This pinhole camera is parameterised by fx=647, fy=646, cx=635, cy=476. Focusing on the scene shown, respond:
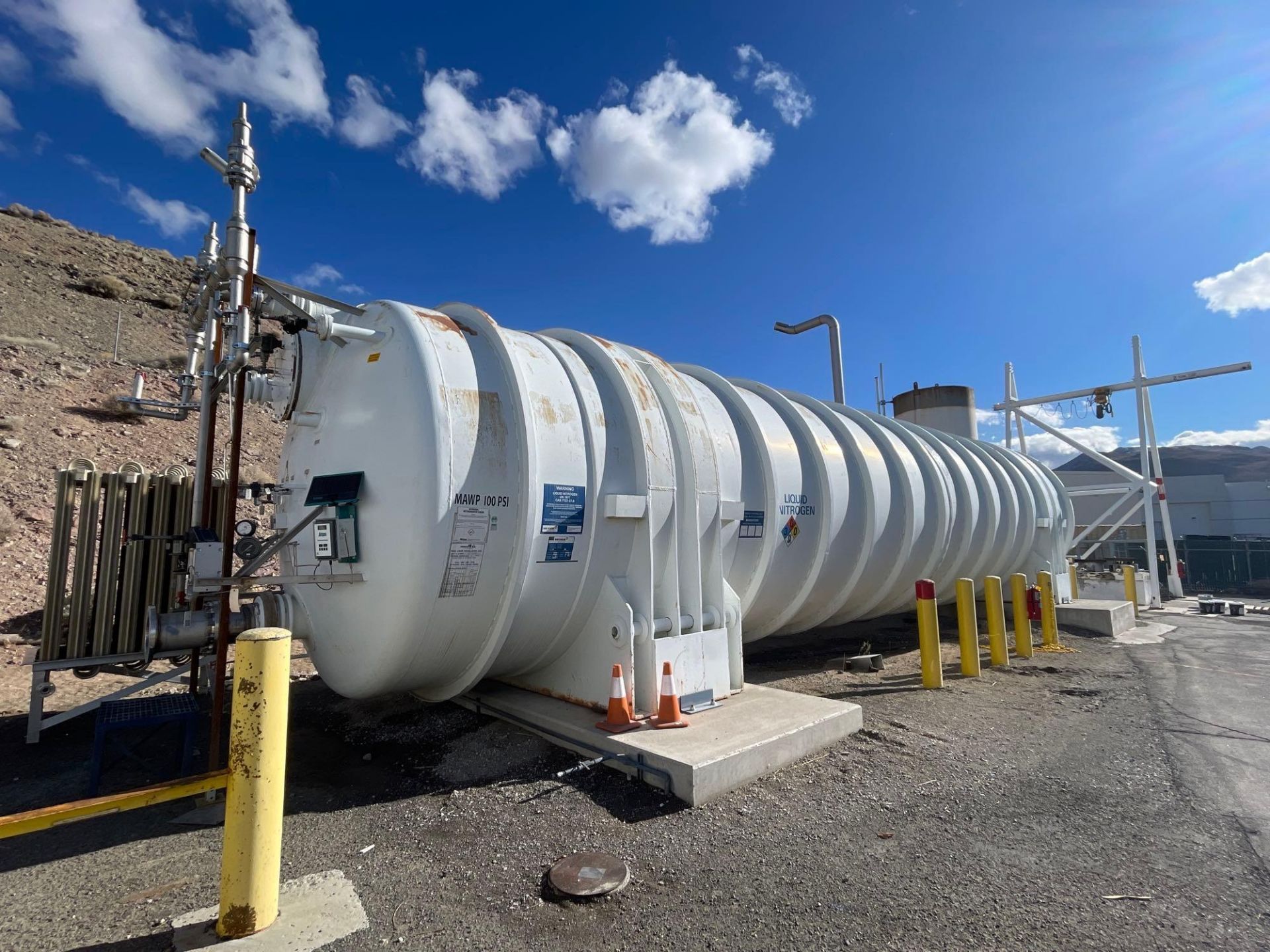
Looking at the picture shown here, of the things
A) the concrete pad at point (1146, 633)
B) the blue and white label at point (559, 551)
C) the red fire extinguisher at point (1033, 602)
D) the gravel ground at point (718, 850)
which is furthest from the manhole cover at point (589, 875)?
the concrete pad at point (1146, 633)

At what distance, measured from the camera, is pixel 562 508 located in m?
4.76

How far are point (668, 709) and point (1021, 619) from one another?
636 centimetres

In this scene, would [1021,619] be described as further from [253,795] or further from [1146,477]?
[1146,477]

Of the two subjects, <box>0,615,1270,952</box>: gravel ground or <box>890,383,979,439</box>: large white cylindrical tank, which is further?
<box>890,383,979,439</box>: large white cylindrical tank

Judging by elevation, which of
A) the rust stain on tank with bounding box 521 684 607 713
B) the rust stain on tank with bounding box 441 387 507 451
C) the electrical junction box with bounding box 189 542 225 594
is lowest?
the rust stain on tank with bounding box 521 684 607 713

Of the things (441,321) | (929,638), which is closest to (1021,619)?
(929,638)

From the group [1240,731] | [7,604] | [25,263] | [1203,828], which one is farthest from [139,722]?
[25,263]

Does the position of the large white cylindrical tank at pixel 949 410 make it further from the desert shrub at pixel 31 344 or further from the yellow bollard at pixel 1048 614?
the desert shrub at pixel 31 344

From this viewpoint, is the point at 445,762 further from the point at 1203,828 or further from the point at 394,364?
the point at 1203,828

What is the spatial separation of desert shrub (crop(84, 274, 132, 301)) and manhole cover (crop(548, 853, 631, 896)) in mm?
32686

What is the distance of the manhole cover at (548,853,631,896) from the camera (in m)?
3.03

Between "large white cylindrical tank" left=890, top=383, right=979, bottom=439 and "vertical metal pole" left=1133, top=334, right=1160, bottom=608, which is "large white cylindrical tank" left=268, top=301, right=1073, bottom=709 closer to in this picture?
"large white cylindrical tank" left=890, top=383, right=979, bottom=439

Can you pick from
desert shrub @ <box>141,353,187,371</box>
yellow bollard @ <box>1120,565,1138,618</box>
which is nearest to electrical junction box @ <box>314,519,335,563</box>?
yellow bollard @ <box>1120,565,1138,618</box>

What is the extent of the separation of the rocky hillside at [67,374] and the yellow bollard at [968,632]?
11860 millimetres
